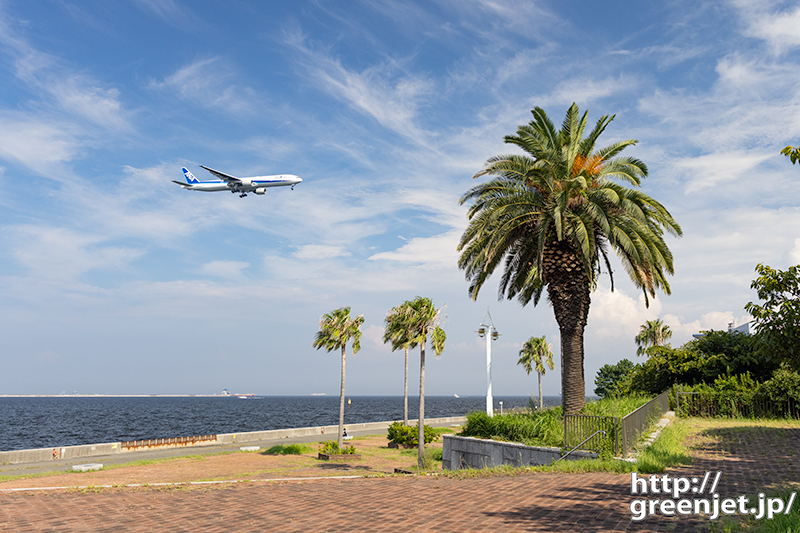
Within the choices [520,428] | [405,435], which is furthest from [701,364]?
[405,435]

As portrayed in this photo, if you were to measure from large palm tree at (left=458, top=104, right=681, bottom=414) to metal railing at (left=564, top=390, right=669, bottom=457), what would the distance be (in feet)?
13.1

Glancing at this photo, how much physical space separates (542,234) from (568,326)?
392 centimetres

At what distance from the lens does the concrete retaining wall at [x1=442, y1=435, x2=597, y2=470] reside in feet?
51.6

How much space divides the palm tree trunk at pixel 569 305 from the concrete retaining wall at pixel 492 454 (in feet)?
12.3

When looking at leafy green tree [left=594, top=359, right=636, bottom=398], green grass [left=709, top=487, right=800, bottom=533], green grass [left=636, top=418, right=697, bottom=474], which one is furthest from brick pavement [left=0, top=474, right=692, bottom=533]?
leafy green tree [left=594, top=359, right=636, bottom=398]

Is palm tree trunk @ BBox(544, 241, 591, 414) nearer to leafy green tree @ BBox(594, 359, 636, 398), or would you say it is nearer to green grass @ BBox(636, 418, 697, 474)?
green grass @ BBox(636, 418, 697, 474)

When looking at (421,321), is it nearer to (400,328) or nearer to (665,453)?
(400,328)

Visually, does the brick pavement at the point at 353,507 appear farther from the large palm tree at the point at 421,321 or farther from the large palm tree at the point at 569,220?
the large palm tree at the point at 421,321

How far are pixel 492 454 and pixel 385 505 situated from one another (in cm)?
920

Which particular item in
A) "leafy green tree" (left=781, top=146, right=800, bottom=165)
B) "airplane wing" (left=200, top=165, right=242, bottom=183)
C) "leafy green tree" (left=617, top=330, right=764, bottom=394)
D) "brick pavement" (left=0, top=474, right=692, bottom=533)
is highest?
"airplane wing" (left=200, top=165, right=242, bottom=183)

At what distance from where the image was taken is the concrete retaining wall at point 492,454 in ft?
51.6

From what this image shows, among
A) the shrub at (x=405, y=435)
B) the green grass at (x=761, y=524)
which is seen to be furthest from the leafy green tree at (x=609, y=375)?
the green grass at (x=761, y=524)

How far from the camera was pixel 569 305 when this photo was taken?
67.1ft

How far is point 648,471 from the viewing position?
11773 millimetres
